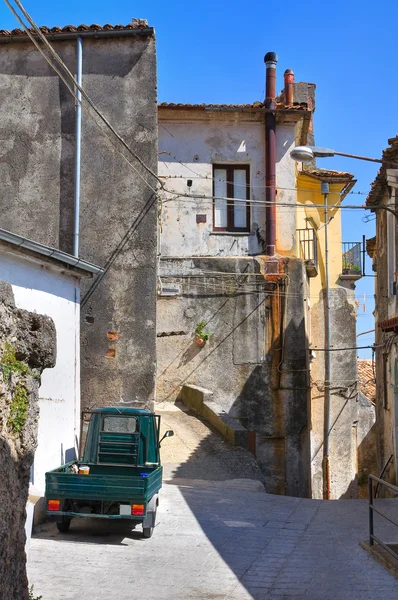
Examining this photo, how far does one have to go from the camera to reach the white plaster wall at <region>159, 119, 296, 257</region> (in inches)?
812

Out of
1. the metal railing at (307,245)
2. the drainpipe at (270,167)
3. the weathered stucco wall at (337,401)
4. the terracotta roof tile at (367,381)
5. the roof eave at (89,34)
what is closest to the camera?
the roof eave at (89,34)

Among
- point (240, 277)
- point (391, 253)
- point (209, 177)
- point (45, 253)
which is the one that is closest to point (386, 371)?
point (391, 253)

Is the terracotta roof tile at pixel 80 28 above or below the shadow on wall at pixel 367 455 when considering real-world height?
above

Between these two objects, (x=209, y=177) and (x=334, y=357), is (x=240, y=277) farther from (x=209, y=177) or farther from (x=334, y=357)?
(x=334, y=357)

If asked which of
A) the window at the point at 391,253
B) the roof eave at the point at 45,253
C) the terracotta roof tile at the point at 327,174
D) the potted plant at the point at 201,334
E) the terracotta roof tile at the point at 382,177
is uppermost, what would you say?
the terracotta roof tile at the point at 327,174

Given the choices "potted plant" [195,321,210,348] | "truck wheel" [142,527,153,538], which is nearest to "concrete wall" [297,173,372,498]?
"potted plant" [195,321,210,348]

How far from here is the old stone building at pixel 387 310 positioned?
17.5 m

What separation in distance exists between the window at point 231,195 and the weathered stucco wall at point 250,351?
1.35 m

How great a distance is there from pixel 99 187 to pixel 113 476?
666cm

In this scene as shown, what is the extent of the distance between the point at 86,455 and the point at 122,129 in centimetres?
669

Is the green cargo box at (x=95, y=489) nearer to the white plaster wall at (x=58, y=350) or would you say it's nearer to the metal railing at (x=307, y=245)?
the white plaster wall at (x=58, y=350)

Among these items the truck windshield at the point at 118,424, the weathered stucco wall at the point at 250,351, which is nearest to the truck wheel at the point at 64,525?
the truck windshield at the point at 118,424

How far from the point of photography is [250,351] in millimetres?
19312

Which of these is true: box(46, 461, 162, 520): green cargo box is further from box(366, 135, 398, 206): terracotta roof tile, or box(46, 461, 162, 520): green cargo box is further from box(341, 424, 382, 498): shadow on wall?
box(341, 424, 382, 498): shadow on wall
